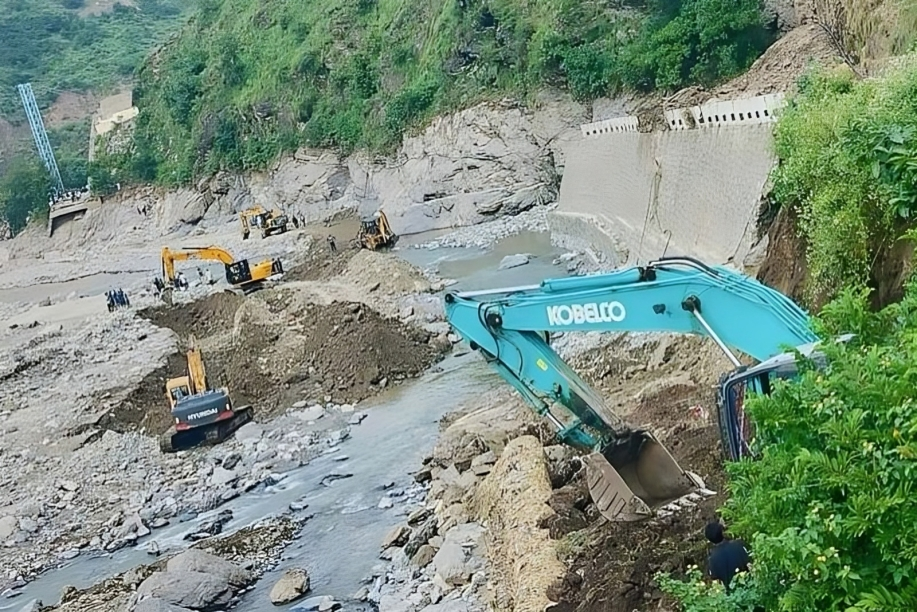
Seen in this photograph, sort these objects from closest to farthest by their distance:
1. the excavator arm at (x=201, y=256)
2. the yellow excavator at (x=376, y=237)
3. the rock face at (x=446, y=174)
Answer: the excavator arm at (x=201, y=256)
the yellow excavator at (x=376, y=237)
the rock face at (x=446, y=174)

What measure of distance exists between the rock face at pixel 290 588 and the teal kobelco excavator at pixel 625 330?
4.29 m

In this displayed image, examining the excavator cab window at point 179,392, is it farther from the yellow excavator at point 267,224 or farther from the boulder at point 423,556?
the yellow excavator at point 267,224

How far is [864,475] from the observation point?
13.0 feet

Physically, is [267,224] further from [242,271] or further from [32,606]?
[32,606]

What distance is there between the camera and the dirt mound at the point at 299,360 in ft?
66.2

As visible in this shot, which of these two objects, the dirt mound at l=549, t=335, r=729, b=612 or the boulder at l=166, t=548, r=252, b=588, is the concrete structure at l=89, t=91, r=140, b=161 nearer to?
the dirt mound at l=549, t=335, r=729, b=612

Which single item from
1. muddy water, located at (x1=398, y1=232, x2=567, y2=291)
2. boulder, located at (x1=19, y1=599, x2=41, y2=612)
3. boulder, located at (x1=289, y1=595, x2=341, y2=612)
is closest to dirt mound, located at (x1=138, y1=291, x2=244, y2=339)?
muddy water, located at (x1=398, y1=232, x2=567, y2=291)

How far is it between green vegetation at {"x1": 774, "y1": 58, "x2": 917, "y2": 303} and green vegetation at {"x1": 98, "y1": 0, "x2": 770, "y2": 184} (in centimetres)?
2813

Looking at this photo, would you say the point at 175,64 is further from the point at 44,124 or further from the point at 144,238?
the point at 44,124

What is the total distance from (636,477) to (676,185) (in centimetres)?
1233

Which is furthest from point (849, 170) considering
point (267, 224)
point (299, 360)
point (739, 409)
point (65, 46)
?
point (65, 46)

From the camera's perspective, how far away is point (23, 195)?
73.2 m

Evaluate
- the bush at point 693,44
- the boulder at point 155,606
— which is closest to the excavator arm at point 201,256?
the bush at point 693,44

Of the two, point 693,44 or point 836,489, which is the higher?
point 693,44
